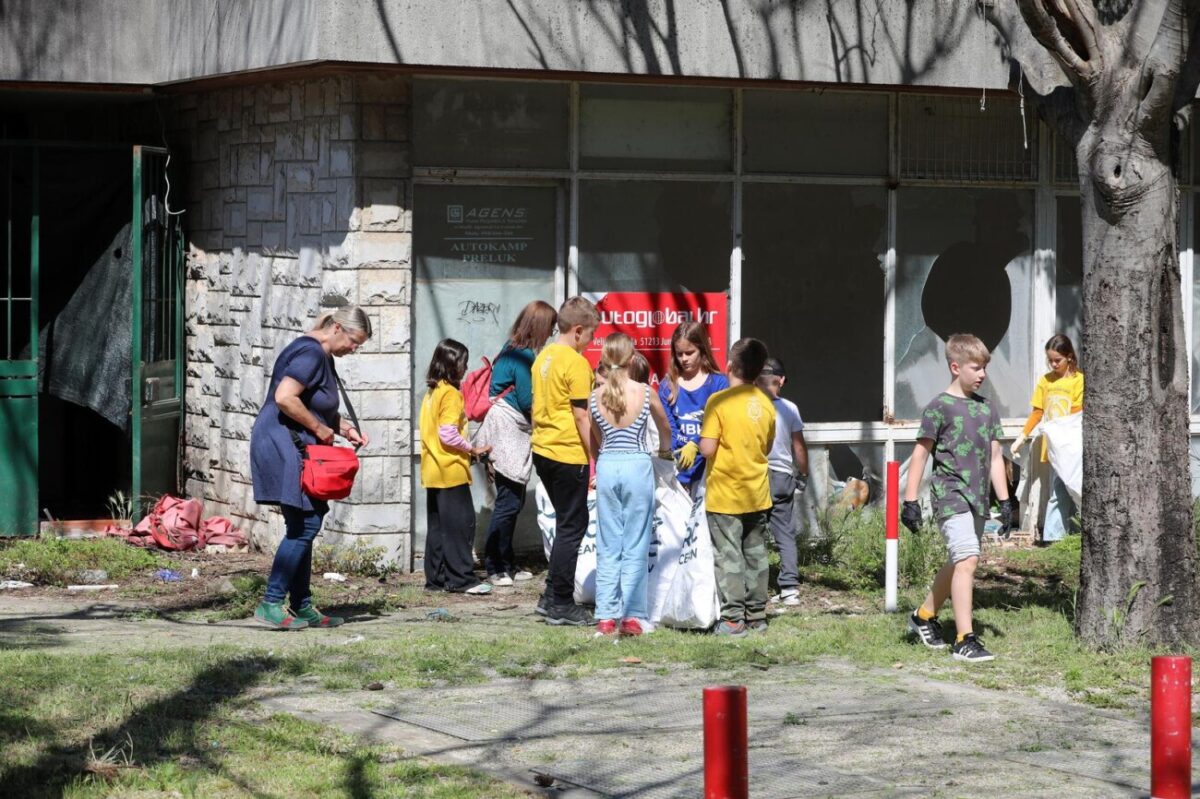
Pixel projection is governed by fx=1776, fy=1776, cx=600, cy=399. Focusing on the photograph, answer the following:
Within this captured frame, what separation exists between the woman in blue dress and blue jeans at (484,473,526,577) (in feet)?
6.92

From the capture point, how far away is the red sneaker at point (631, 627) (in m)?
9.45

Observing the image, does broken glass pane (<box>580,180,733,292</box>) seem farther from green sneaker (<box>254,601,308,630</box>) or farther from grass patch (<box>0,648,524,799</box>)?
grass patch (<box>0,648,524,799</box>)

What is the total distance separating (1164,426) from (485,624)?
3835 mm

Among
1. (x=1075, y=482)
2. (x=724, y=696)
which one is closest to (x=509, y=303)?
(x=1075, y=482)

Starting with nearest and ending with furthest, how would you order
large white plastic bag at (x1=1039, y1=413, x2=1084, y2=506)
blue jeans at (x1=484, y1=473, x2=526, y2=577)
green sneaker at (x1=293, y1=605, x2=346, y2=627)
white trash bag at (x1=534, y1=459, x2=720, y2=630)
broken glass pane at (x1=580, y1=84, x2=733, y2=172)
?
white trash bag at (x1=534, y1=459, x2=720, y2=630), green sneaker at (x1=293, y1=605, x2=346, y2=627), blue jeans at (x1=484, y1=473, x2=526, y2=577), broken glass pane at (x1=580, y1=84, x2=733, y2=172), large white plastic bag at (x1=1039, y1=413, x2=1084, y2=506)

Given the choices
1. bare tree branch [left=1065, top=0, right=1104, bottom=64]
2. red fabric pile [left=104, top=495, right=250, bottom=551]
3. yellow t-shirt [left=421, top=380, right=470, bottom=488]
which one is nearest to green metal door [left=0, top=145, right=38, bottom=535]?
red fabric pile [left=104, top=495, right=250, bottom=551]

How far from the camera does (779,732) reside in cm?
724

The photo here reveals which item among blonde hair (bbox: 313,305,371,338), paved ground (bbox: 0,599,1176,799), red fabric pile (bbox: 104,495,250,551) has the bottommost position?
paved ground (bbox: 0,599,1176,799)

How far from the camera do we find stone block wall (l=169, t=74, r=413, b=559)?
11.8m

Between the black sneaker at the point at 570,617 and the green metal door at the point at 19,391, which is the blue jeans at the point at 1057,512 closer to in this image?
the black sneaker at the point at 570,617

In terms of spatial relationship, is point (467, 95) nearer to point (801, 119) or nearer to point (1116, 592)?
point (801, 119)

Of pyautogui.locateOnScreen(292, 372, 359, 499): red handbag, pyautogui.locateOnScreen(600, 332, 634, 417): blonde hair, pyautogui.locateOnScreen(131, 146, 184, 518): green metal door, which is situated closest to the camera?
pyautogui.locateOnScreen(292, 372, 359, 499): red handbag

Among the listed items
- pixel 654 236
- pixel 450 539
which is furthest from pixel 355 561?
pixel 654 236

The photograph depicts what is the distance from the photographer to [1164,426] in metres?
8.84
